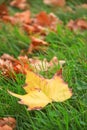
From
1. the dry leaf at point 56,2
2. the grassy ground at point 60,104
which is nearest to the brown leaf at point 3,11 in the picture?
the dry leaf at point 56,2

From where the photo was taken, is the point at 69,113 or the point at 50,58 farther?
the point at 50,58

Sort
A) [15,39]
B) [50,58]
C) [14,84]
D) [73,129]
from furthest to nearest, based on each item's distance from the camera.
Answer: [15,39]
[50,58]
[14,84]
[73,129]

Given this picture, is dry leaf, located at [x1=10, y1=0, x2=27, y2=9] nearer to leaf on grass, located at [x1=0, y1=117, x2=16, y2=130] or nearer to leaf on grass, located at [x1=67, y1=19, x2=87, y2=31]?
leaf on grass, located at [x1=67, y1=19, x2=87, y2=31]

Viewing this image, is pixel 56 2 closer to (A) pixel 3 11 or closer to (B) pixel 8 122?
(A) pixel 3 11

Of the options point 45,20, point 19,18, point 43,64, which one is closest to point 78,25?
point 45,20

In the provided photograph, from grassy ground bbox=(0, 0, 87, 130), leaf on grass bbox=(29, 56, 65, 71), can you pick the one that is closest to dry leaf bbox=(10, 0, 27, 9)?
grassy ground bbox=(0, 0, 87, 130)

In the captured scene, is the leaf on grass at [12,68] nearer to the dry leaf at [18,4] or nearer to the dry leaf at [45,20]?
the dry leaf at [45,20]

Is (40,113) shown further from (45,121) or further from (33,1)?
(33,1)

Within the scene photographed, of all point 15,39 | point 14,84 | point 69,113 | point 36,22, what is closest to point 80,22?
point 36,22
